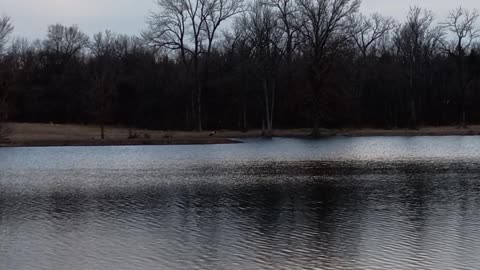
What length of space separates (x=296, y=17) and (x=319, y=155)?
31089 mm

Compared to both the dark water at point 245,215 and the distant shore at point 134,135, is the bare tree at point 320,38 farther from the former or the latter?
the dark water at point 245,215

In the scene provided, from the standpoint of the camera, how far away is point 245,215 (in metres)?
18.5

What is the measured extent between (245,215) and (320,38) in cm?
5103

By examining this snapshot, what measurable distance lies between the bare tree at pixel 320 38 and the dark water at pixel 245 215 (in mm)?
29749

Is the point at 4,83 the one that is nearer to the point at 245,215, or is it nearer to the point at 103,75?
the point at 103,75

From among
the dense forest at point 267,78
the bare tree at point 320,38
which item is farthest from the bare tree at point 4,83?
the bare tree at point 320,38

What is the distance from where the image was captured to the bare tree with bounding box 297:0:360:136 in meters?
66.8

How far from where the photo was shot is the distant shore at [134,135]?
192ft

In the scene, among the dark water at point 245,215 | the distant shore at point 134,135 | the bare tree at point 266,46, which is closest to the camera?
the dark water at point 245,215

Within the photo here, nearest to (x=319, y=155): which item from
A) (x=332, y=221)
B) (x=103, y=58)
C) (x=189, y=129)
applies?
(x=332, y=221)

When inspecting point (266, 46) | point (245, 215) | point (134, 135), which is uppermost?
point (266, 46)

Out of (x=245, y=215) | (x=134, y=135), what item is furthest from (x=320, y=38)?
(x=245, y=215)

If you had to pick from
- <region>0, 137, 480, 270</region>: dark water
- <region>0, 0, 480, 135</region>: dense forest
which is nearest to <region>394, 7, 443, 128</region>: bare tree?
<region>0, 0, 480, 135</region>: dense forest

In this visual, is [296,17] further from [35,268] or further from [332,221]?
[35,268]
